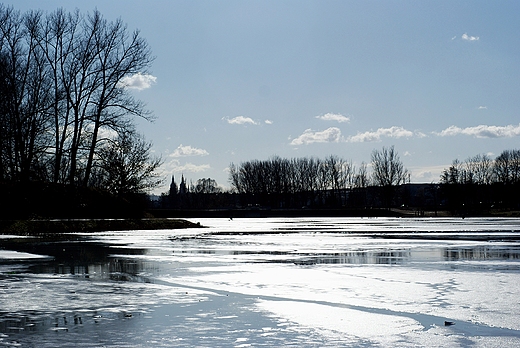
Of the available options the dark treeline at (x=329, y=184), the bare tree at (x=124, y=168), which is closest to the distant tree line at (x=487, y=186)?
the dark treeline at (x=329, y=184)

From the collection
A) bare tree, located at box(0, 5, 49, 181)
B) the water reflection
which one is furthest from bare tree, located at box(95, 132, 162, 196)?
the water reflection

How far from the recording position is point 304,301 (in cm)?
954

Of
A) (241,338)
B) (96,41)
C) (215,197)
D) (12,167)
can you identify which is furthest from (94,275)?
(215,197)

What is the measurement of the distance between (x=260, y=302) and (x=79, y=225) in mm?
29425

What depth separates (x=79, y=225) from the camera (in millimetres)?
36781

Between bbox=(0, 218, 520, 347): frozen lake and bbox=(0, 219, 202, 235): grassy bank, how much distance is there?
17.6m

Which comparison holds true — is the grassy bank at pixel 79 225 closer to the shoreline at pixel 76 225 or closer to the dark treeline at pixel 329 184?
the shoreline at pixel 76 225

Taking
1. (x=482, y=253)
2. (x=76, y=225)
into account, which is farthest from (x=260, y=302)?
(x=76, y=225)

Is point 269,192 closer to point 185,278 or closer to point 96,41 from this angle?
point 96,41

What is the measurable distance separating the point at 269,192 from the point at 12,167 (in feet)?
384

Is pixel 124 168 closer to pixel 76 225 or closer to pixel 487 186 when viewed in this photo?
pixel 76 225

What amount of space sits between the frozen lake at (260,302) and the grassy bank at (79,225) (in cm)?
1756

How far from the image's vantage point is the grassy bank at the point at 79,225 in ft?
109

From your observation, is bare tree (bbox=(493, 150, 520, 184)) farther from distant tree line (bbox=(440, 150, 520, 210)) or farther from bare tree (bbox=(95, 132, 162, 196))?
bare tree (bbox=(95, 132, 162, 196))
